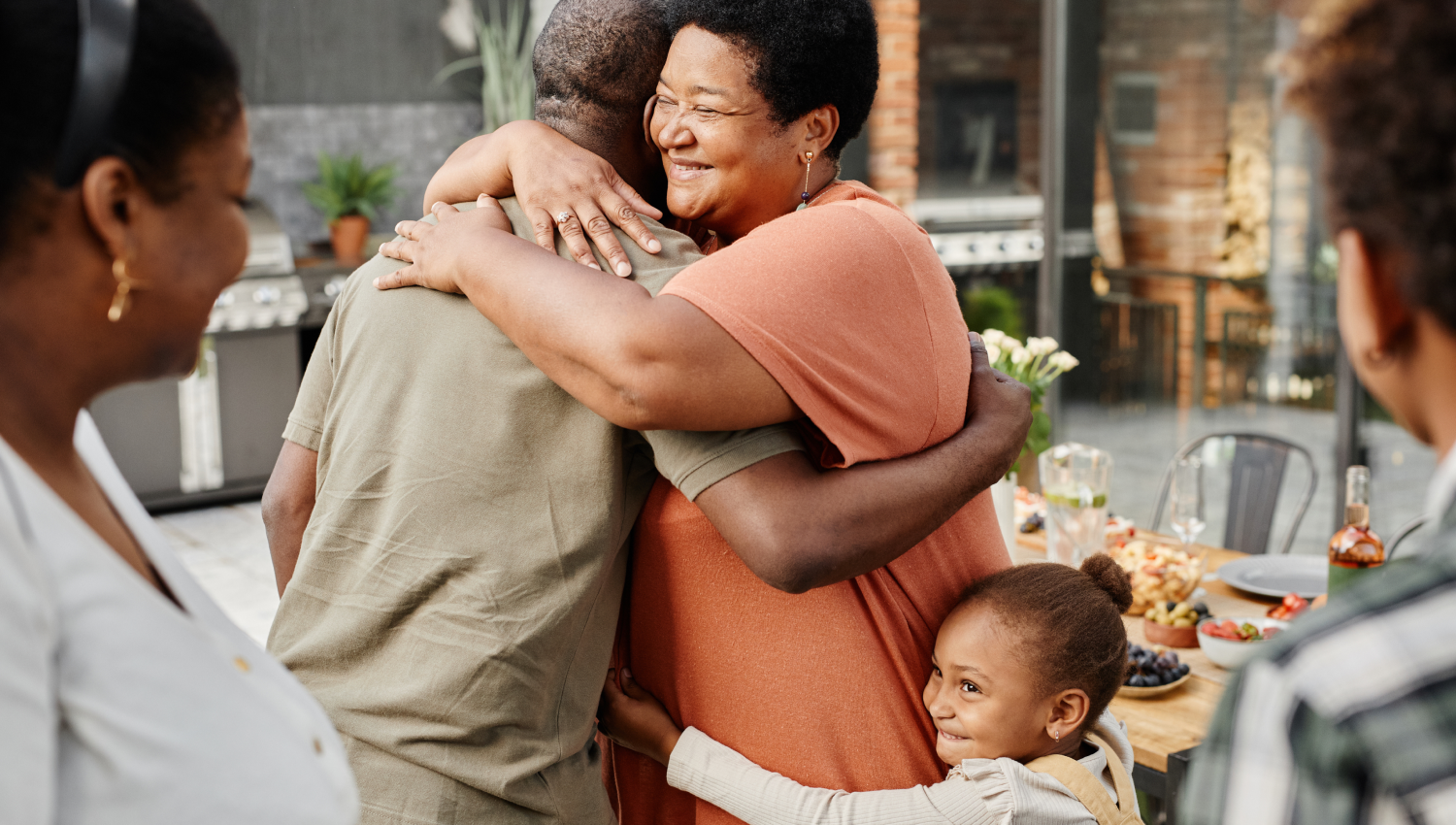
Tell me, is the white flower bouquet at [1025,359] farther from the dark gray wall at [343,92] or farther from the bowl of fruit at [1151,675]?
the dark gray wall at [343,92]

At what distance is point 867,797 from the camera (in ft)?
4.07

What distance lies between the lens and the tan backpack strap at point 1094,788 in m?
1.36

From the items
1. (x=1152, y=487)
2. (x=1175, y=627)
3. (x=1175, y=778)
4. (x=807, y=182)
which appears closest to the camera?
(x=807, y=182)

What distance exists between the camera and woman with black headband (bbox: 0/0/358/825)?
637mm

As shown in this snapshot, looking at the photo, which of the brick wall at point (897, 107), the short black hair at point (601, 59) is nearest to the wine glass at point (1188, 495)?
the short black hair at point (601, 59)

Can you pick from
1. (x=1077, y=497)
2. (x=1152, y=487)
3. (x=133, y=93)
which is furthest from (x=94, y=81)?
(x=1152, y=487)

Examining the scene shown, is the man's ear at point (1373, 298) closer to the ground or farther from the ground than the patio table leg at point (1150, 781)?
farther from the ground

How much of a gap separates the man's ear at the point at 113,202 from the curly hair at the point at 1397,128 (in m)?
0.63

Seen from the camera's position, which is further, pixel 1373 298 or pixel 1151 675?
pixel 1151 675

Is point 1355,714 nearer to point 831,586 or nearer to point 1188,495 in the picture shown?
point 831,586

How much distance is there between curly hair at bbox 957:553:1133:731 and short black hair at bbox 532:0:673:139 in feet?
2.09

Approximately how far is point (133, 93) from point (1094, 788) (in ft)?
3.82

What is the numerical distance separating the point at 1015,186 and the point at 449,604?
17.1ft

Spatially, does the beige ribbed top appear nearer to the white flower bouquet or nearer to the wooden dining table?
the wooden dining table
